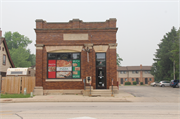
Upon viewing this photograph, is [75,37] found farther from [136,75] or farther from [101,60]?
[136,75]

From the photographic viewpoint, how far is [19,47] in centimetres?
5803

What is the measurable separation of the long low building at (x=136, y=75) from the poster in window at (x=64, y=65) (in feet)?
162

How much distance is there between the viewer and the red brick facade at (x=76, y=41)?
18.4 meters

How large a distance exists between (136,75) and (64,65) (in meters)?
50.8

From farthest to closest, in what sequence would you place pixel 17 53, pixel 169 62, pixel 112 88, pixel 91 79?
1. pixel 17 53
2. pixel 169 62
3. pixel 91 79
4. pixel 112 88

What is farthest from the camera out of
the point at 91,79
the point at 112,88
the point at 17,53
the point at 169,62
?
the point at 17,53

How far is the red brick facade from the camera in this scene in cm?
1844

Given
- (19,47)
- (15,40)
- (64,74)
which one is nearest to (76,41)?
(64,74)

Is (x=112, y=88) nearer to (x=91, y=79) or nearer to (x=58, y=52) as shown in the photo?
(x=91, y=79)

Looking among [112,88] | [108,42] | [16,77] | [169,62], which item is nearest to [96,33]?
[108,42]

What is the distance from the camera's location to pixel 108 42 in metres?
18.7

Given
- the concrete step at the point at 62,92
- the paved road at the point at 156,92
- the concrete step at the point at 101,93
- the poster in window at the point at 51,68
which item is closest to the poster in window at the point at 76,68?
the concrete step at the point at 62,92

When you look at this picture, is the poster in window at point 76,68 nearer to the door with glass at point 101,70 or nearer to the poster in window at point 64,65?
the poster in window at point 64,65

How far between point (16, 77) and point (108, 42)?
1065cm
